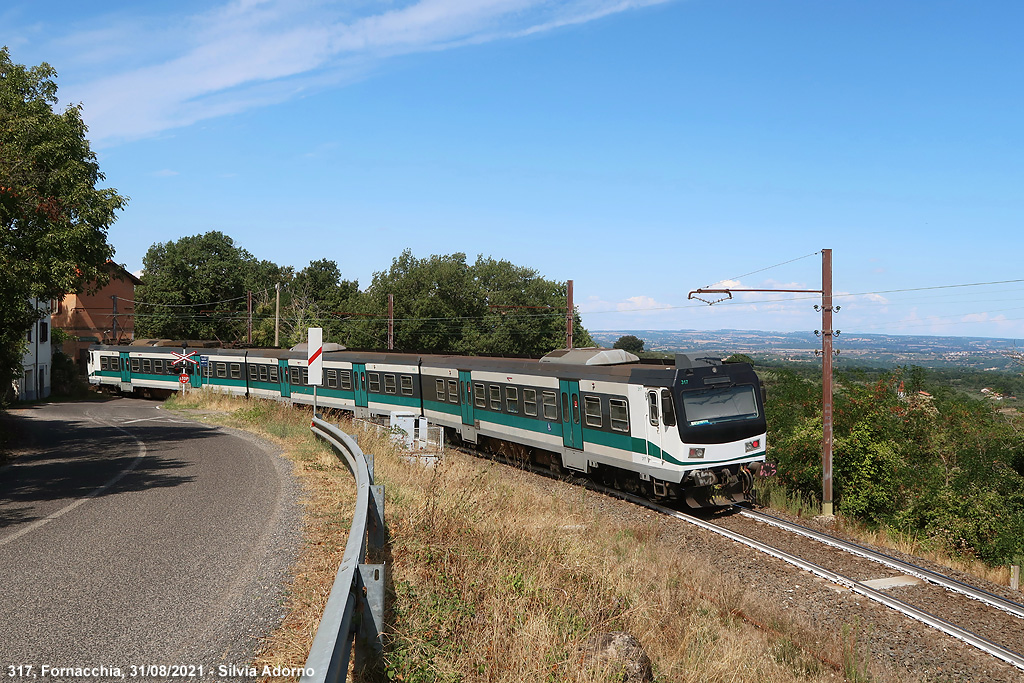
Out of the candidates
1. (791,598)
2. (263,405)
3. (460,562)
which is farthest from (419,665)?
(263,405)

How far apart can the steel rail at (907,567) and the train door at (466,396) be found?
30.2ft

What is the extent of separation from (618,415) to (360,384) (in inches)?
586

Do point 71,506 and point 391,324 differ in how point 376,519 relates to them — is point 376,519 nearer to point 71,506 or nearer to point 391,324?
point 71,506

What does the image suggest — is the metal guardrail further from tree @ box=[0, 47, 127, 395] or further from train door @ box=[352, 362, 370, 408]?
train door @ box=[352, 362, 370, 408]

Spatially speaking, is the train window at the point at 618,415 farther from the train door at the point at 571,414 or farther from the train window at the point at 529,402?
the train window at the point at 529,402

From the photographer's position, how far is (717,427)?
49.7 feet

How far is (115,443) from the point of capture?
18.1 m

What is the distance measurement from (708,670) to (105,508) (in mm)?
7700

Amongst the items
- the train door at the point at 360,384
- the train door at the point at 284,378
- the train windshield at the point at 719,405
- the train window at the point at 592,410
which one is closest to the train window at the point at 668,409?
the train windshield at the point at 719,405

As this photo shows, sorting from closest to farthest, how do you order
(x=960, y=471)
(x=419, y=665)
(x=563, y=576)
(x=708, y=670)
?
(x=419, y=665) < (x=708, y=670) < (x=563, y=576) < (x=960, y=471)

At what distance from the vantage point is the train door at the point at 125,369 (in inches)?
1716

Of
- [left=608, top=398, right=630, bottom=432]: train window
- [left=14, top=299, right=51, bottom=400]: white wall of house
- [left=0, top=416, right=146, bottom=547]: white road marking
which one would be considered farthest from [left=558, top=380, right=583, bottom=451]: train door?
[left=14, top=299, right=51, bottom=400]: white wall of house

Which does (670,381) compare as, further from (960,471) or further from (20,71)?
(20,71)

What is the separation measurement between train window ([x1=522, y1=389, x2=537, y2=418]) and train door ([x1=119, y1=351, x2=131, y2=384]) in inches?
1288
